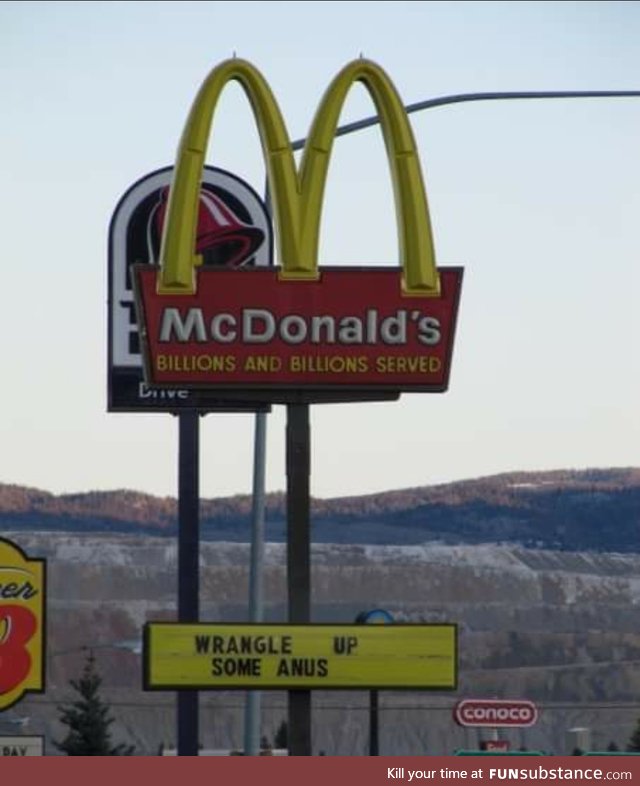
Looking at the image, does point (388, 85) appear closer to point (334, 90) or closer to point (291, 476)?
point (334, 90)

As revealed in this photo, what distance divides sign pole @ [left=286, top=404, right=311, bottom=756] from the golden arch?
6.27ft

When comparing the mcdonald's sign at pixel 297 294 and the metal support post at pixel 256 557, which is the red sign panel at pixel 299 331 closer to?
the mcdonald's sign at pixel 297 294

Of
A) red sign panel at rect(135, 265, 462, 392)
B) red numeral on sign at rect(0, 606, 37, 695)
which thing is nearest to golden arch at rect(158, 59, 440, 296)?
red sign panel at rect(135, 265, 462, 392)

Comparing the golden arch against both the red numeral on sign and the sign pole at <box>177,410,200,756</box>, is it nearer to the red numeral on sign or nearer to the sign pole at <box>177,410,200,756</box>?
the sign pole at <box>177,410,200,756</box>

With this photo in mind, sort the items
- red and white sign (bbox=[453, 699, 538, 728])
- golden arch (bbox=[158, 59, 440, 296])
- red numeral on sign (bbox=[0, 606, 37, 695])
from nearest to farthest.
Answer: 1. golden arch (bbox=[158, 59, 440, 296])
2. red numeral on sign (bbox=[0, 606, 37, 695])
3. red and white sign (bbox=[453, 699, 538, 728])

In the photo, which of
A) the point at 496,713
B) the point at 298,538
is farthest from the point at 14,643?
the point at 298,538

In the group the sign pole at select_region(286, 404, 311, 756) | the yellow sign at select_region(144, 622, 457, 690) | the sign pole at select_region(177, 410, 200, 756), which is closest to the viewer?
the yellow sign at select_region(144, 622, 457, 690)

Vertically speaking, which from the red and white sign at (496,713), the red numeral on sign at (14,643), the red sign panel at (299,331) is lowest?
the red and white sign at (496,713)

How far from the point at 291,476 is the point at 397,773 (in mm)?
4027

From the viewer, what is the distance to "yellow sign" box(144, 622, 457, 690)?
93.1 feet

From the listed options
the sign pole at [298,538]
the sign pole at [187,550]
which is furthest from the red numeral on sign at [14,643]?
the sign pole at [298,538]

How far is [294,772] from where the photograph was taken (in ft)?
89.1

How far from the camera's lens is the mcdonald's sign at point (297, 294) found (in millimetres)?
28875

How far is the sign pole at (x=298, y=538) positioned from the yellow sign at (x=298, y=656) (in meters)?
0.44
